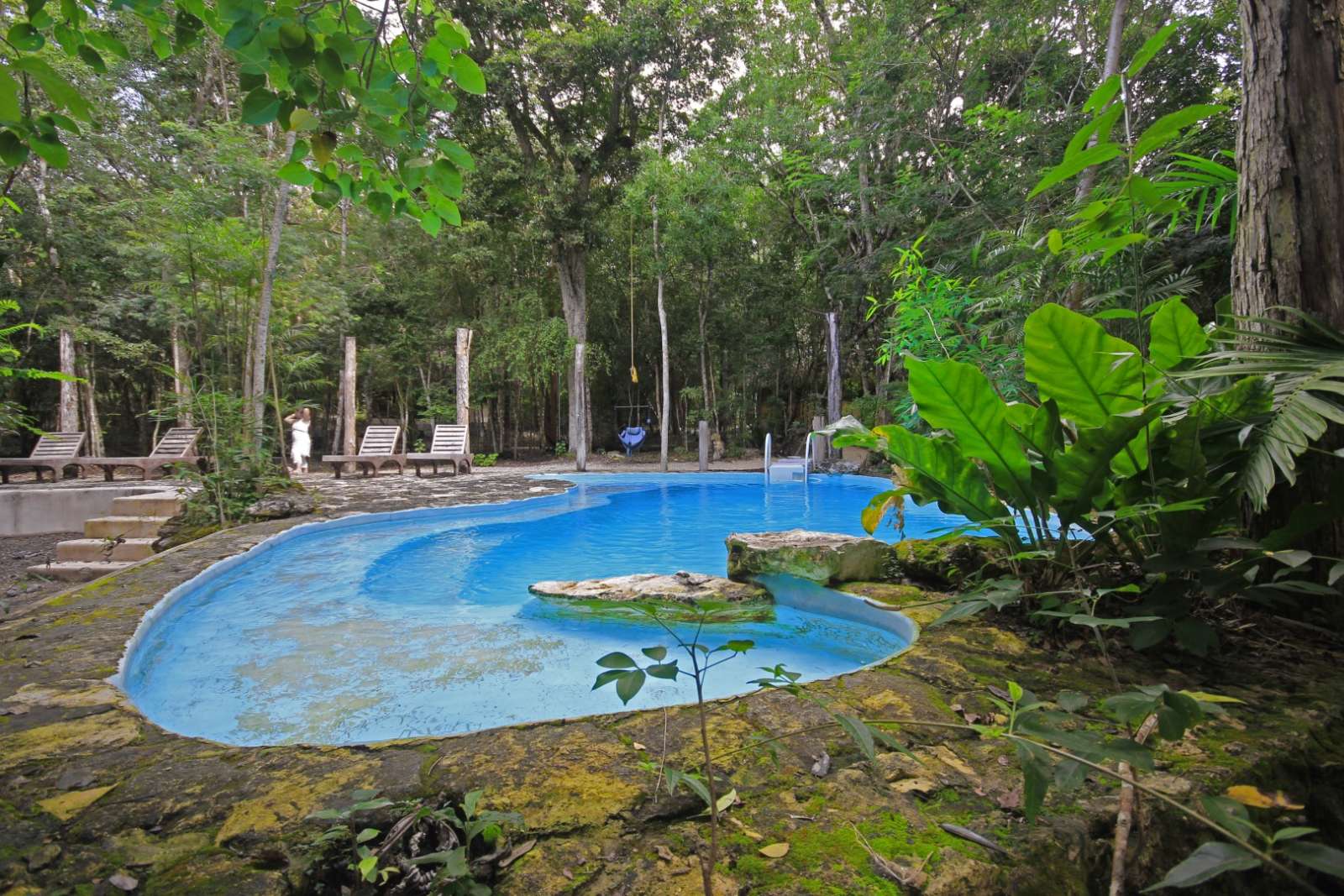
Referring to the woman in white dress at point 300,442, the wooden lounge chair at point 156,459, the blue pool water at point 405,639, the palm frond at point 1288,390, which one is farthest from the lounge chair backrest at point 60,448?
the palm frond at point 1288,390

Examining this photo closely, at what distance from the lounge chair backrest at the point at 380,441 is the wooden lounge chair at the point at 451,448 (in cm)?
50

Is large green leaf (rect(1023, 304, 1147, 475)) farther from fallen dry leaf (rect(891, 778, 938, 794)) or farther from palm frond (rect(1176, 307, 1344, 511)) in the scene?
fallen dry leaf (rect(891, 778, 938, 794))

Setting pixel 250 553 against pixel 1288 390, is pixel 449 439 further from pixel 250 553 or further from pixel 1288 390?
pixel 1288 390

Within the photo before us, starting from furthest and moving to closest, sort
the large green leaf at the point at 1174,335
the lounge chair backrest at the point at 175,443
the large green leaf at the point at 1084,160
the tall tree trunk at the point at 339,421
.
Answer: the tall tree trunk at the point at 339,421
the lounge chair backrest at the point at 175,443
the large green leaf at the point at 1174,335
the large green leaf at the point at 1084,160

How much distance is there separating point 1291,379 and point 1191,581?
0.52m

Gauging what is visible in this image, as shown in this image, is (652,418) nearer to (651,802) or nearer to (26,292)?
(26,292)

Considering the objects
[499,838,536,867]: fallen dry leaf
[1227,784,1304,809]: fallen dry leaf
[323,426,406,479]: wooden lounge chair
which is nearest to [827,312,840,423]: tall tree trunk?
[323,426,406,479]: wooden lounge chair

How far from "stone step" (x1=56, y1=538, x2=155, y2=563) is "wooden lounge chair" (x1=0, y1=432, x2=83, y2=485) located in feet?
15.8

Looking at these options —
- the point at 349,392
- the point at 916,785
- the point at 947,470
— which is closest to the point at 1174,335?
the point at 947,470

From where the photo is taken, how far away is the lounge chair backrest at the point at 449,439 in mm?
10289

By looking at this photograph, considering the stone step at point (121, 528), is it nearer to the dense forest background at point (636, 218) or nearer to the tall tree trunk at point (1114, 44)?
the dense forest background at point (636, 218)

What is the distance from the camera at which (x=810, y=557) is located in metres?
2.92

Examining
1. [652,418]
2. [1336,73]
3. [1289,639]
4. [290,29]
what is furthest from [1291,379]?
[652,418]

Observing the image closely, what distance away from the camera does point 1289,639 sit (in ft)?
4.67
